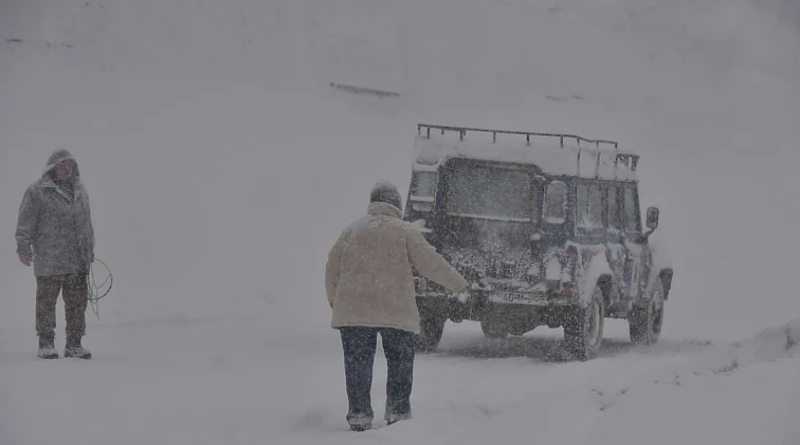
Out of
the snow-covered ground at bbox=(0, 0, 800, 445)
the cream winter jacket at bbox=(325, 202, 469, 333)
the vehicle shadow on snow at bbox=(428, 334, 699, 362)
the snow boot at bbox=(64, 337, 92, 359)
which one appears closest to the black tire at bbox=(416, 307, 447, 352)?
the vehicle shadow on snow at bbox=(428, 334, 699, 362)

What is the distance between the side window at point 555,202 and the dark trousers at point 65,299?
4.88 metres

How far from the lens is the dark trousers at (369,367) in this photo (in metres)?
6.56

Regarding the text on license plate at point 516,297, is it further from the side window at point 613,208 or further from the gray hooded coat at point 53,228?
the gray hooded coat at point 53,228

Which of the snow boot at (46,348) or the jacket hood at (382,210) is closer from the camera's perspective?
the jacket hood at (382,210)

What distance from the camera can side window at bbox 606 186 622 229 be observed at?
12.1 metres

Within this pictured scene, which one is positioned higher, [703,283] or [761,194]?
[761,194]

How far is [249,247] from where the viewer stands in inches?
807

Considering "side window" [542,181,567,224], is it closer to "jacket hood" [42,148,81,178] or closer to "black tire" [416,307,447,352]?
"black tire" [416,307,447,352]

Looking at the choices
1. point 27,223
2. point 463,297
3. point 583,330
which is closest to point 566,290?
point 583,330

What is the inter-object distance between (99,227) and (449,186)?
9434 mm

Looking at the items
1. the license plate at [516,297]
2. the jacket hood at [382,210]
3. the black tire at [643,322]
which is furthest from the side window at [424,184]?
the jacket hood at [382,210]

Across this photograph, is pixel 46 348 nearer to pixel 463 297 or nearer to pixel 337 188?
pixel 463 297

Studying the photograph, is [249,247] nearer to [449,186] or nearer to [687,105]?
[449,186]

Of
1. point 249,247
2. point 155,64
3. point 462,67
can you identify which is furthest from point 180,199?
point 462,67
